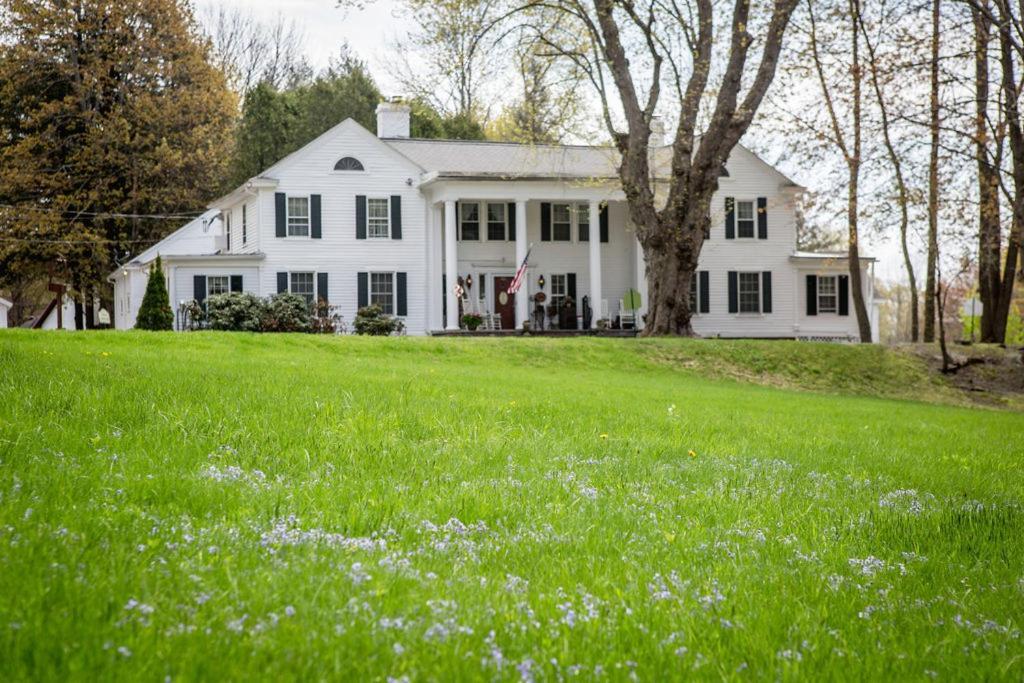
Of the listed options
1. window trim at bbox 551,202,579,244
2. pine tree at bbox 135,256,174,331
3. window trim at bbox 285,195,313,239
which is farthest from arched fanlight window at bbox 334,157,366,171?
pine tree at bbox 135,256,174,331

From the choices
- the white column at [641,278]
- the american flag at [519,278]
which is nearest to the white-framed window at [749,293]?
the white column at [641,278]

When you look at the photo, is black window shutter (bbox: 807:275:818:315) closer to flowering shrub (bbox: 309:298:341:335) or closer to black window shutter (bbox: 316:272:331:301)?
flowering shrub (bbox: 309:298:341:335)

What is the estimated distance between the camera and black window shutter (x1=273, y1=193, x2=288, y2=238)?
1331 inches

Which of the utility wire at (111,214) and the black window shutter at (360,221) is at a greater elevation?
the utility wire at (111,214)

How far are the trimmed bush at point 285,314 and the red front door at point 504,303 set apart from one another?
7951mm

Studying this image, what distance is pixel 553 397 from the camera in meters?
12.4

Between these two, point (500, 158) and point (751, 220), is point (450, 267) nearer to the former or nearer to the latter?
point (500, 158)

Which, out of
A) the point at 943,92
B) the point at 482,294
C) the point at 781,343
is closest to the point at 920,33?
the point at 943,92

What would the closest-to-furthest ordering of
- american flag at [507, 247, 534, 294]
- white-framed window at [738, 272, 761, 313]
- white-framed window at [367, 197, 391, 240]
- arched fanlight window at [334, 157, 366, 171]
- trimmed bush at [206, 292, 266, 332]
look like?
trimmed bush at [206, 292, 266, 332] → american flag at [507, 247, 534, 294] → arched fanlight window at [334, 157, 366, 171] → white-framed window at [367, 197, 391, 240] → white-framed window at [738, 272, 761, 313]

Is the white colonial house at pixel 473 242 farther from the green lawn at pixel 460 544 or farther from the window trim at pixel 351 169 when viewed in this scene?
the green lawn at pixel 460 544

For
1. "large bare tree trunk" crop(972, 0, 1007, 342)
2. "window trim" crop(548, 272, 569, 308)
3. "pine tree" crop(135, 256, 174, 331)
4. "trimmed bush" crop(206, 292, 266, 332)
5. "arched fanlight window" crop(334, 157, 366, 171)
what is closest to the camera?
"large bare tree trunk" crop(972, 0, 1007, 342)

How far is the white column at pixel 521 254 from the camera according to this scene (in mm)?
34906

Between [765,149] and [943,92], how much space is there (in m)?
5.85

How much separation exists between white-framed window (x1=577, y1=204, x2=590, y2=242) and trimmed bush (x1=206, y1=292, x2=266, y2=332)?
12.5 meters
